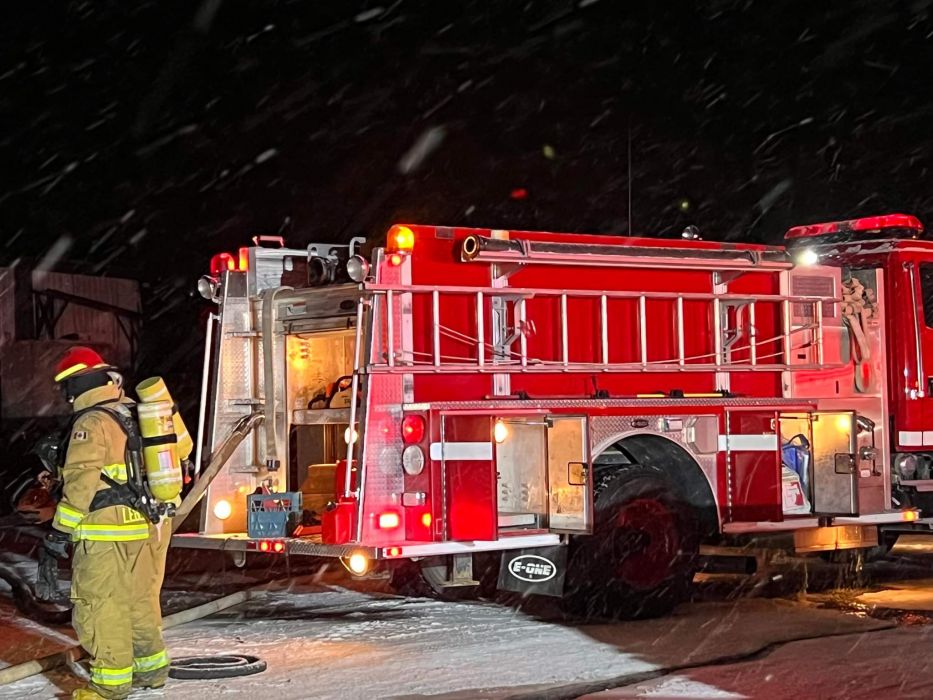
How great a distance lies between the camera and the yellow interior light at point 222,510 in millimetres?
9188

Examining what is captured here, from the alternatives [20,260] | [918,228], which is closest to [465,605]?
[918,228]

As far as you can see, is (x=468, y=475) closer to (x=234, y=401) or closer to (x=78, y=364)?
(x=234, y=401)

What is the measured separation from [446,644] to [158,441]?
228 cm

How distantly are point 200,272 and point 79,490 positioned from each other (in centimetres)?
2111

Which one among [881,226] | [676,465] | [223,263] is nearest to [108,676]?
[223,263]

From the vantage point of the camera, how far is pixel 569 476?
8281mm

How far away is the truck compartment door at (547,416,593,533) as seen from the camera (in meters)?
8.19

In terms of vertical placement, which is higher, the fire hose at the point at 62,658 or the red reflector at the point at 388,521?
the red reflector at the point at 388,521

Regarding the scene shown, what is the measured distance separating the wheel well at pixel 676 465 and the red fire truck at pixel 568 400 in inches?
0.6

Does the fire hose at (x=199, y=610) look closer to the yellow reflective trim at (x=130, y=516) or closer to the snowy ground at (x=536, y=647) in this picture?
the snowy ground at (x=536, y=647)

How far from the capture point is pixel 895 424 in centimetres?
1033

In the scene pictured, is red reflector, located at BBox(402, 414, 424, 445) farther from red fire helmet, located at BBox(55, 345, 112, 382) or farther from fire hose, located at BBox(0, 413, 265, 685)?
red fire helmet, located at BBox(55, 345, 112, 382)

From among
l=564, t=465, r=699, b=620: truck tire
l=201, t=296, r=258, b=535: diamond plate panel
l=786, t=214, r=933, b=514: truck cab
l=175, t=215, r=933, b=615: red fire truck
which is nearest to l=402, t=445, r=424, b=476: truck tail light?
l=175, t=215, r=933, b=615: red fire truck

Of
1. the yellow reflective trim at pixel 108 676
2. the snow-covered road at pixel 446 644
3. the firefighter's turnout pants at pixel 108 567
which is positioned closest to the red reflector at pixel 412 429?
the snow-covered road at pixel 446 644
